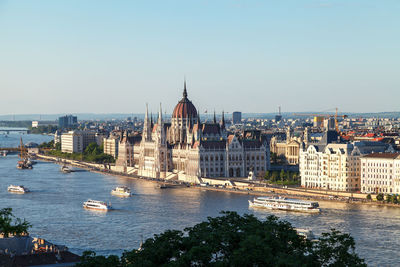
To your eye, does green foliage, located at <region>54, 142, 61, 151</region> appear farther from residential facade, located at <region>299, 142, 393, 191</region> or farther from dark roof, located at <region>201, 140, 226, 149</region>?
residential facade, located at <region>299, 142, 393, 191</region>

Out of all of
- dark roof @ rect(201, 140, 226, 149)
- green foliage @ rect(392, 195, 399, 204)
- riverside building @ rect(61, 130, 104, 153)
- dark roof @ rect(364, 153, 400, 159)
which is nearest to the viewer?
green foliage @ rect(392, 195, 399, 204)

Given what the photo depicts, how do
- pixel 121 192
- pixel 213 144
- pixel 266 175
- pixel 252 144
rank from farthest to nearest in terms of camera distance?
pixel 252 144, pixel 213 144, pixel 266 175, pixel 121 192

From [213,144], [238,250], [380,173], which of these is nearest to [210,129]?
[213,144]

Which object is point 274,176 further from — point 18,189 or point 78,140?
point 78,140

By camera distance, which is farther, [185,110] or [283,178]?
[185,110]

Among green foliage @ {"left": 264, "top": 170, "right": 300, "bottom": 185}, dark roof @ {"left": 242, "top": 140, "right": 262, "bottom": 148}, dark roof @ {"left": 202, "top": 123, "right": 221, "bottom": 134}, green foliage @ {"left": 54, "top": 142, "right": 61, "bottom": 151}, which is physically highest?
dark roof @ {"left": 202, "top": 123, "right": 221, "bottom": 134}

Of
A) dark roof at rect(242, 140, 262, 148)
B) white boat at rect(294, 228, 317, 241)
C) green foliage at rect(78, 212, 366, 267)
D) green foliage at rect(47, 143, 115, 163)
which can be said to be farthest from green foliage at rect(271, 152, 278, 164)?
green foliage at rect(78, 212, 366, 267)

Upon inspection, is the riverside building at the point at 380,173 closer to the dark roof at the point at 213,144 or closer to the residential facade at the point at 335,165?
the residential facade at the point at 335,165
